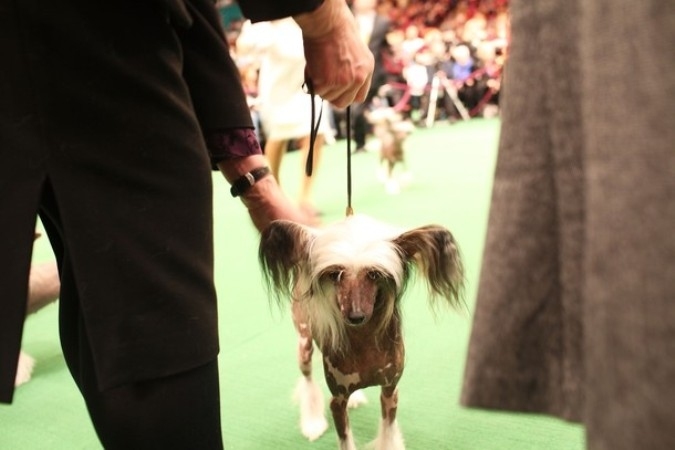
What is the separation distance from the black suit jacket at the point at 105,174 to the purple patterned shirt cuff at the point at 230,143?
33cm

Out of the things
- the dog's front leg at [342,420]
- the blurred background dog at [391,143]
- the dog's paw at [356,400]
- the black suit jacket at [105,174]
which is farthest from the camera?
the blurred background dog at [391,143]

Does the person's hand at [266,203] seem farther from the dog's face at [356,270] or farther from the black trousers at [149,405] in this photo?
the black trousers at [149,405]

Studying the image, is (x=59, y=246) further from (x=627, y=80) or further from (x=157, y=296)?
(x=627, y=80)

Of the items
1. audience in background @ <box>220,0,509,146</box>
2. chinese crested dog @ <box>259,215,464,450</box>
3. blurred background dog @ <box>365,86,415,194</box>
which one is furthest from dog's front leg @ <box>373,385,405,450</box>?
audience in background @ <box>220,0,509,146</box>

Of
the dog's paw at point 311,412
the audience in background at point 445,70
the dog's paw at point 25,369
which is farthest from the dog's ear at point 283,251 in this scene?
the audience in background at point 445,70

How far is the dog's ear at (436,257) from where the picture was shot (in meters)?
1.51

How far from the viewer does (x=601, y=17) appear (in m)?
0.44

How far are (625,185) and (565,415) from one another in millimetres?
198

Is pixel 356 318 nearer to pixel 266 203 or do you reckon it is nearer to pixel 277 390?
pixel 266 203

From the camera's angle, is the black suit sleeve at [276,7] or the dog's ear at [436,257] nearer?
the black suit sleeve at [276,7]

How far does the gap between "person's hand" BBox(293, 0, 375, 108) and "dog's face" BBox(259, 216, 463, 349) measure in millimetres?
428

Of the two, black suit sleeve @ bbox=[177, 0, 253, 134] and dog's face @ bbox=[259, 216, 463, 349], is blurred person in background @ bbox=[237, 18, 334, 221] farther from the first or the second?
black suit sleeve @ bbox=[177, 0, 253, 134]

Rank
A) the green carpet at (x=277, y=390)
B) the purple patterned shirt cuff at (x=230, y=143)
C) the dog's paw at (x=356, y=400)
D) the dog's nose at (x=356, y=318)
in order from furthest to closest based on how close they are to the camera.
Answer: the dog's paw at (x=356, y=400) < the green carpet at (x=277, y=390) < the dog's nose at (x=356, y=318) < the purple patterned shirt cuff at (x=230, y=143)

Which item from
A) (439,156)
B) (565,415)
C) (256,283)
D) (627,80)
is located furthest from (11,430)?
(439,156)
